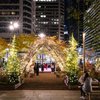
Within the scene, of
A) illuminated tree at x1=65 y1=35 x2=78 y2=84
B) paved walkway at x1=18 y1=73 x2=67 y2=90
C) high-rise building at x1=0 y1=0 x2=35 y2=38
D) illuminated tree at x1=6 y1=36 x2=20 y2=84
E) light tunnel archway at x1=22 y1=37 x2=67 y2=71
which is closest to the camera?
paved walkway at x1=18 y1=73 x2=67 y2=90

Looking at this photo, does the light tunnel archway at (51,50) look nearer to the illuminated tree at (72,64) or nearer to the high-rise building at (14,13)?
the illuminated tree at (72,64)

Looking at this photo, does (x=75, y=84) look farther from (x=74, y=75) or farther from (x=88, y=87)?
(x=88, y=87)

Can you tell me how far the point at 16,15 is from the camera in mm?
169000

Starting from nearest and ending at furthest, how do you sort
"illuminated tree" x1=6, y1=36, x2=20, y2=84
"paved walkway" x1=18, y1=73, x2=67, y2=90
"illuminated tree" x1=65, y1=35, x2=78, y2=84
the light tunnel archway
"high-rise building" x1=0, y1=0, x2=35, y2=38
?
"paved walkway" x1=18, y1=73, x2=67, y2=90 → "illuminated tree" x1=6, y1=36, x2=20, y2=84 → "illuminated tree" x1=65, y1=35, x2=78, y2=84 → the light tunnel archway → "high-rise building" x1=0, y1=0, x2=35, y2=38

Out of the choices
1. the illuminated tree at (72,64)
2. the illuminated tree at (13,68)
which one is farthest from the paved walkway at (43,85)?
the illuminated tree at (72,64)

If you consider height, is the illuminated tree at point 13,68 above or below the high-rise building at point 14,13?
below

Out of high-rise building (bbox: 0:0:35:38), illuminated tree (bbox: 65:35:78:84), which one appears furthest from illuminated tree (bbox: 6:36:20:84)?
high-rise building (bbox: 0:0:35:38)

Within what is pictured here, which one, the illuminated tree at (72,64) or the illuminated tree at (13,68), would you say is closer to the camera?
the illuminated tree at (13,68)

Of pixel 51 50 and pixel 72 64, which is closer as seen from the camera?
pixel 72 64

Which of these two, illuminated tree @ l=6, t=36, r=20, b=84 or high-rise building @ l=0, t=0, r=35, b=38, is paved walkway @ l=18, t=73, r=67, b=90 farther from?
high-rise building @ l=0, t=0, r=35, b=38

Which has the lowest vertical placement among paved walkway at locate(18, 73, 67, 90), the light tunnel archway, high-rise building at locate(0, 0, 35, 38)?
paved walkway at locate(18, 73, 67, 90)

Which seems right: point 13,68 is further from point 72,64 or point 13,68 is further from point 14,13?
point 14,13

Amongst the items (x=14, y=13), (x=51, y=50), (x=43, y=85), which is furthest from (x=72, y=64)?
(x=14, y=13)

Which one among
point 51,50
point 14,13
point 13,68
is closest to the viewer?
point 13,68
